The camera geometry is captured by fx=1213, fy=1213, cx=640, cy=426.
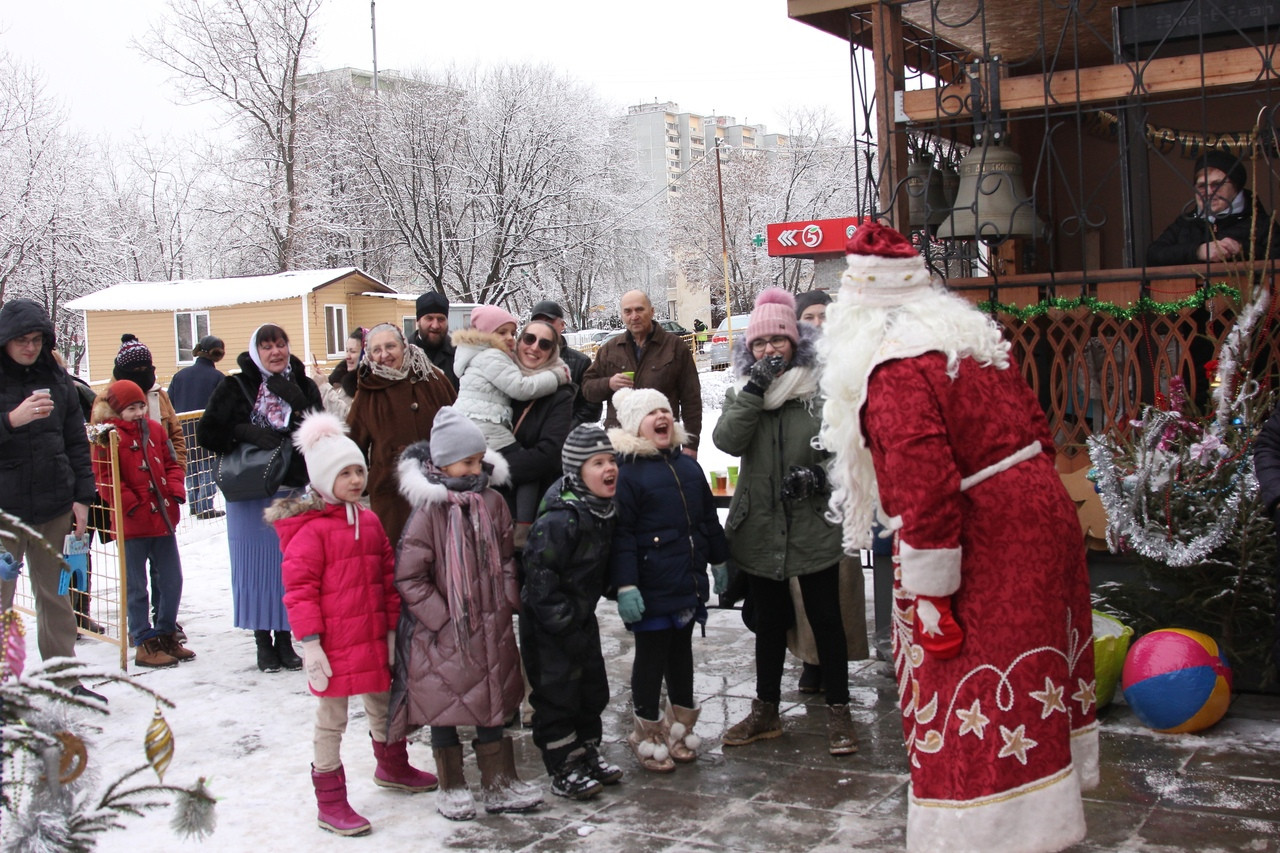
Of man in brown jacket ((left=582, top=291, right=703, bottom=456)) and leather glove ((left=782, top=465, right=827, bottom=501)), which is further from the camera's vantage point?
man in brown jacket ((left=582, top=291, right=703, bottom=456))

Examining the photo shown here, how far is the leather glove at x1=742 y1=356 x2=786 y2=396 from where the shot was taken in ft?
16.0

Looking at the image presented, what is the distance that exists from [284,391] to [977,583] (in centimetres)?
429

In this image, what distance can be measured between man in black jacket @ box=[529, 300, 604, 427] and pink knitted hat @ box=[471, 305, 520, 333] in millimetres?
403

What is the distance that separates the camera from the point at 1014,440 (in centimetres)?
324

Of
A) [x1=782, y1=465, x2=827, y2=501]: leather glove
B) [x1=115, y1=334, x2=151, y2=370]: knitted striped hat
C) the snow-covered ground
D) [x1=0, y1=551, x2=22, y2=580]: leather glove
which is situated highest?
[x1=115, y1=334, x2=151, y2=370]: knitted striped hat

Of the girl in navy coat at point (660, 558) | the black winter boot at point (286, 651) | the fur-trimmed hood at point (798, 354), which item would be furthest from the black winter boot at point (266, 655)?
the fur-trimmed hood at point (798, 354)

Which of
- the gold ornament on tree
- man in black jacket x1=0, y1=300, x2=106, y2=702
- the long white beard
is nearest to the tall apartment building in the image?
man in black jacket x1=0, y1=300, x2=106, y2=702

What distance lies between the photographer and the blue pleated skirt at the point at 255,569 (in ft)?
20.8

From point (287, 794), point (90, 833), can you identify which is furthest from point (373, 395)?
point (90, 833)

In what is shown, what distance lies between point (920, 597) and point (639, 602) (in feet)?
5.19

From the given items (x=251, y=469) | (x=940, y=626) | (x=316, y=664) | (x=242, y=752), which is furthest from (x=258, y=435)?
(x=940, y=626)

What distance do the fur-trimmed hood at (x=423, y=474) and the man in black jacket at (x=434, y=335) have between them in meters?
2.45

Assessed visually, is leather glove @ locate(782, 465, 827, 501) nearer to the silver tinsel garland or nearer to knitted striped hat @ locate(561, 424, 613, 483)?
knitted striped hat @ locate(561, 424, 613, 483)

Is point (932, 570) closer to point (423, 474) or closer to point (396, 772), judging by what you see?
point (423, 474)
